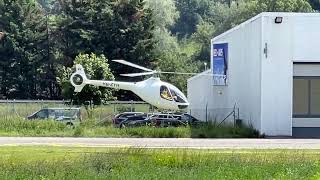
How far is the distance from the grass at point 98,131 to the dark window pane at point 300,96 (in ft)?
12.2

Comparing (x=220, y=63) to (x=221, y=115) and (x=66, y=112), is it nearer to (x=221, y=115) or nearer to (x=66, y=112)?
(x=221, y=115)

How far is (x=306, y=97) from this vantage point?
45188 mm

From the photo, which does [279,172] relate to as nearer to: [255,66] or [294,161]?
[294,161]

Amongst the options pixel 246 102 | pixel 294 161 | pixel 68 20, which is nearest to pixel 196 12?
pixel 68 20

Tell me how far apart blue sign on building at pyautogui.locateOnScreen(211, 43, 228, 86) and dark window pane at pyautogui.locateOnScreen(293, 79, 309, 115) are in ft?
26.5

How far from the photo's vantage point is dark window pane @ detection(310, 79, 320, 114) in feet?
148

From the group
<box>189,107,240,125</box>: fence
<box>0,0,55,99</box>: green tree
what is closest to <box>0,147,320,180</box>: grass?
<box>189,107,240,125</box>: fence

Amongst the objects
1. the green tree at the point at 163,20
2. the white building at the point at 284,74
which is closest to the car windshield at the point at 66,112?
the white building at the point at 284,74

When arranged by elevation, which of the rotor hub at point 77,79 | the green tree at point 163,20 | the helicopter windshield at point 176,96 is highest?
the green tree at point 163,20

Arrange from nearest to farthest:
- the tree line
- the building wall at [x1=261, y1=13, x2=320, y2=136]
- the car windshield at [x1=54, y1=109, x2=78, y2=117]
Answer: the building wall at [x1=261, y1=13, x2=320, y2=136] < the car windshield at [x1=54, y1=109, x2=78, y2=117] < the tree line

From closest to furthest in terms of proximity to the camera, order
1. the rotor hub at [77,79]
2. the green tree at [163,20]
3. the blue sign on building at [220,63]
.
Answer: the blue sign on building at [220,63] < the rotor hub at [77,79] < the green tree at [163,20]

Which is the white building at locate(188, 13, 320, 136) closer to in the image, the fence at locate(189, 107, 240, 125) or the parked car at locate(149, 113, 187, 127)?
the fence at locate(189, 107, 240, 125)

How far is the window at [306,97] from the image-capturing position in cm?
4478

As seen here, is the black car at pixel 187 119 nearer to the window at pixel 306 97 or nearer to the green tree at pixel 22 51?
the window at pixel 306 97
